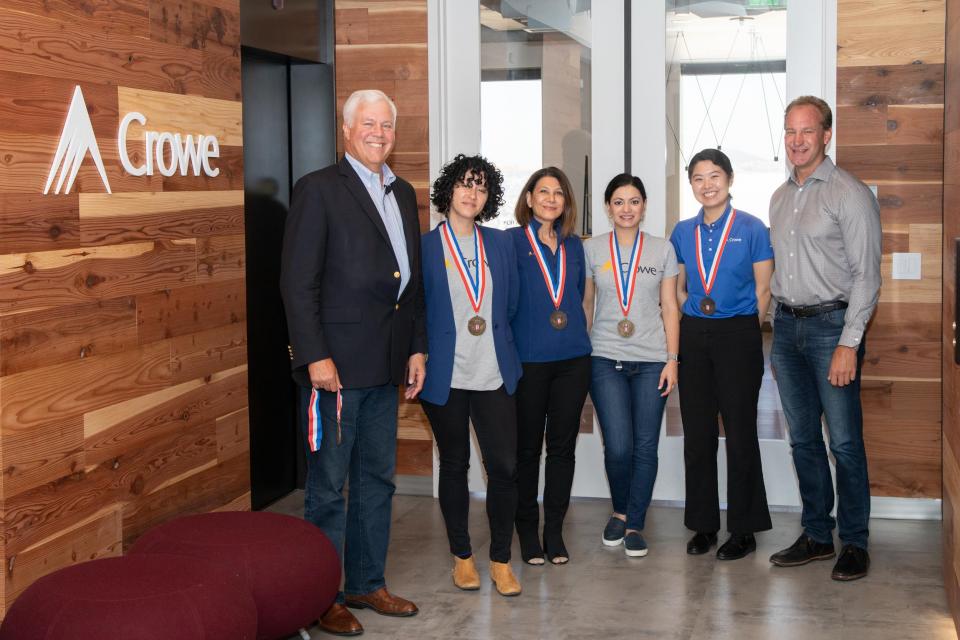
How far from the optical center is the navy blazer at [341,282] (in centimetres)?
349

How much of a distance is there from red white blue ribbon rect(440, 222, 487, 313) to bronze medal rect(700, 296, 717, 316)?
902 mm

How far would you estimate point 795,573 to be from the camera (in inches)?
167

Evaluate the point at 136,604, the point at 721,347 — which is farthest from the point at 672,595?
the point at 136,604

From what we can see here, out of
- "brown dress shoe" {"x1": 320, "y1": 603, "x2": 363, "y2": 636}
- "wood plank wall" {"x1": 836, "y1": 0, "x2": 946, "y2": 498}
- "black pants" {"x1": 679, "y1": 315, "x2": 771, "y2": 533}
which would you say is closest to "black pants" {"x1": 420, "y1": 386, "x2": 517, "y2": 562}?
"brown dress shoe" {"x1": 320, "y1": 603, "x2": 363, "y2": 636}

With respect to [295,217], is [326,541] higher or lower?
lower

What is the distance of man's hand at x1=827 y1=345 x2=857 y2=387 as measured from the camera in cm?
403

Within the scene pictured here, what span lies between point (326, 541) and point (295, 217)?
100cm

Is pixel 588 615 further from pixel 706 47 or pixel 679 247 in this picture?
pixel 706 47

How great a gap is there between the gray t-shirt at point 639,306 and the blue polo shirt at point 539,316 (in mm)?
209

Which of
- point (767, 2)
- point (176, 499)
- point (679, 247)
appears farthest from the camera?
point (767, 2)

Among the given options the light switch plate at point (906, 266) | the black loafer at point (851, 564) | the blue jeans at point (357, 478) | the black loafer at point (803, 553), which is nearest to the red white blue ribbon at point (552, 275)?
the blue jeans at point (357, 478)

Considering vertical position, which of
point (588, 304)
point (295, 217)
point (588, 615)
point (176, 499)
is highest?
point (295, 217)

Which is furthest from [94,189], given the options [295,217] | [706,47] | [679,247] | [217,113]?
[706,47]

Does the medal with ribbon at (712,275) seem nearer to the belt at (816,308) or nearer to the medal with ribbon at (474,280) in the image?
the belt at (816,308)
